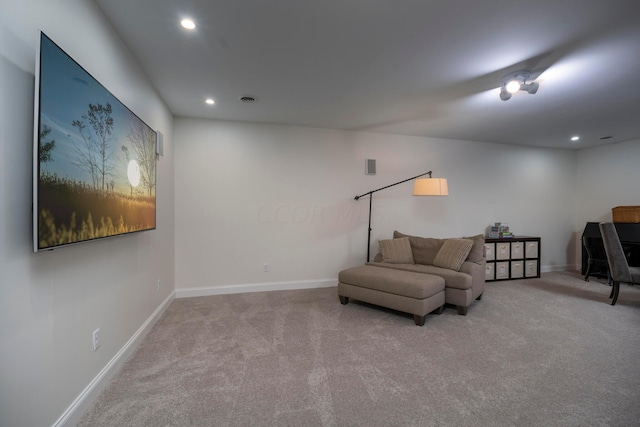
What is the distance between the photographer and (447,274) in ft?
11.0

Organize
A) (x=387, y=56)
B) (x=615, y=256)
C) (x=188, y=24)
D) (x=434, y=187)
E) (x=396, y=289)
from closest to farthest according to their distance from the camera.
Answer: (x=188, y=24) → (x=387, y=56) → (x=396, y=289) → (x=615, y=256) → (x=434, y=187)

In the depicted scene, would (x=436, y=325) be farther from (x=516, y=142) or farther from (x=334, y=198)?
(x=516, y=142)

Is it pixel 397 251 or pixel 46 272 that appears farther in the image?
pixel 397 251

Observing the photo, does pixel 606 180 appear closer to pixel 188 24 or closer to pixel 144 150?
pixel 188 24

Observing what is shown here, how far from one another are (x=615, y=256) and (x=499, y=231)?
168 centimetres

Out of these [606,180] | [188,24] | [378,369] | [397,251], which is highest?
[188,24]

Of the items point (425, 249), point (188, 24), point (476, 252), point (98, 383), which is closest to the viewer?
point (98, 383)

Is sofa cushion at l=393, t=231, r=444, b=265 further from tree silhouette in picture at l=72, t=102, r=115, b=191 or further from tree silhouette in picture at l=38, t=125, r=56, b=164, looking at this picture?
tree silhouette in picture at l=38, t=125, r=56, b=164

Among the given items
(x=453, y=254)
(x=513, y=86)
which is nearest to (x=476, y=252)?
(x=453, y=254)

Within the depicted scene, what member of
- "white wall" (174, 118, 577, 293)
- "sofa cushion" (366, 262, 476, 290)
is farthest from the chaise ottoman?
"white wall" (174, 118, 577, 293)

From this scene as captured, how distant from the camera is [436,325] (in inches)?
117

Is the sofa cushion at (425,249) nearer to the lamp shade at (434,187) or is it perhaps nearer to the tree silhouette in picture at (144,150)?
the lamp shade at (434,187)

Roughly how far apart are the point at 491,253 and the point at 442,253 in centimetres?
168

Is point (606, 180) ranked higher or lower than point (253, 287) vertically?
higher
